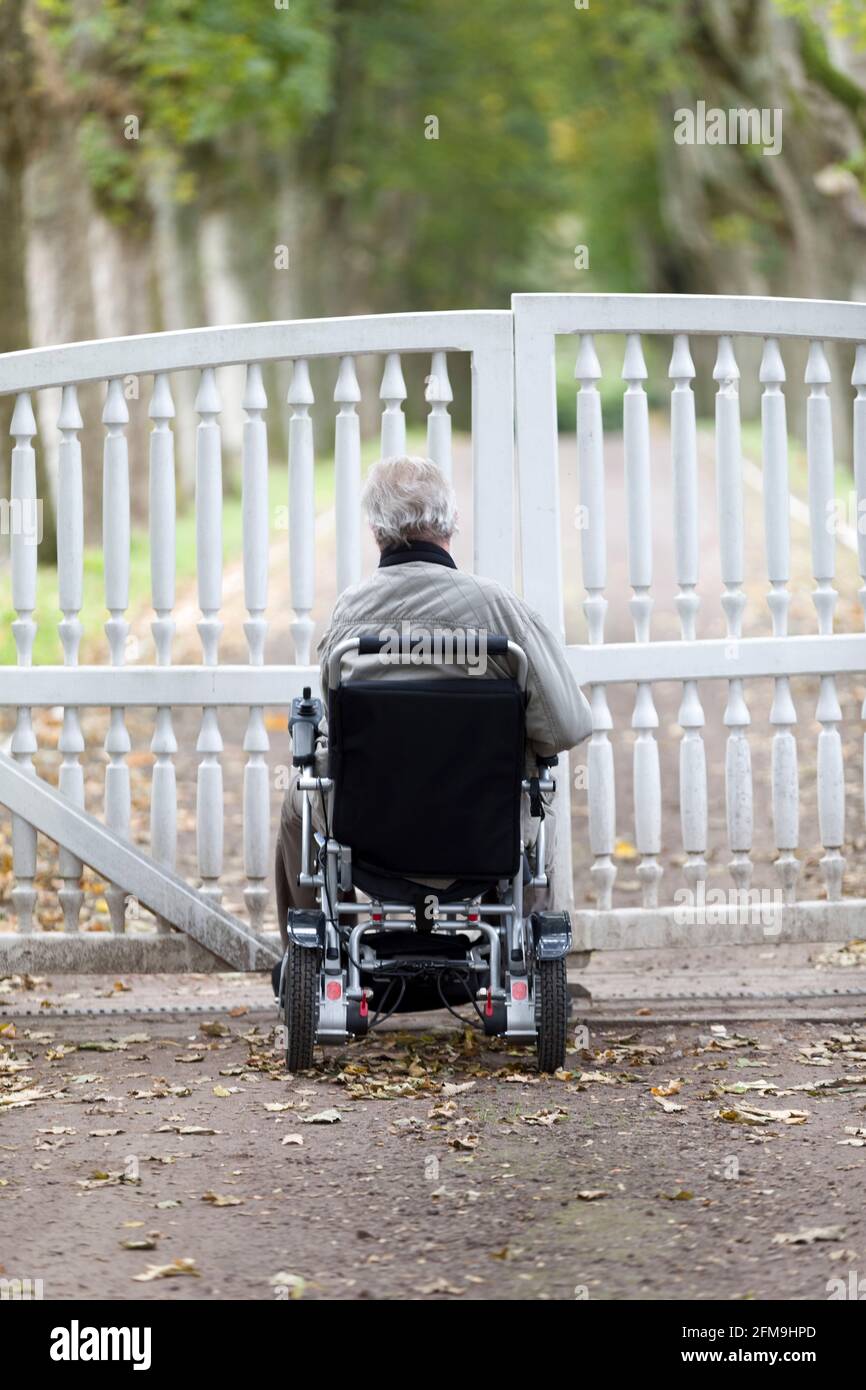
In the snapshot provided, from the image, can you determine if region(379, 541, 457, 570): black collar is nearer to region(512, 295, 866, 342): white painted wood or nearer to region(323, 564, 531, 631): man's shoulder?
region(323, 564, 531, 631): man's shoulder

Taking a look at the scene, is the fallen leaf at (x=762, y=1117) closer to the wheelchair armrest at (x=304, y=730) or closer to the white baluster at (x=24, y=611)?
the wheelchair armrest at (x=304, y=730)

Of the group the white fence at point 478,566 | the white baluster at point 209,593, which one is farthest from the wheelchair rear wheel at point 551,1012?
the white baluster at point 209,593

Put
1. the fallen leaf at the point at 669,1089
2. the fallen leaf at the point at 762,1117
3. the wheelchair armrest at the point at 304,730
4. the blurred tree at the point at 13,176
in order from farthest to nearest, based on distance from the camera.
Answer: the blurred tree at the point at 13,176, the fallen leaf at the point at 669,1089, the wheelchair armrest at the point at 304,730, the fallen leaf at the point at 762,1117

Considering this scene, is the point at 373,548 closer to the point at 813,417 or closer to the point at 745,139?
the point at 813,417

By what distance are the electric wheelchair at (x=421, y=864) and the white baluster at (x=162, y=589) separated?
929mm

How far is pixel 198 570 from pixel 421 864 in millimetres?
1453

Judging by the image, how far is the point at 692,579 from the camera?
587 centimetres

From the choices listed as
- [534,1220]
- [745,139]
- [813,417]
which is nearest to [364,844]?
[534,1220]

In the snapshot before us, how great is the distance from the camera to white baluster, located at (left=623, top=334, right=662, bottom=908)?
229 inches

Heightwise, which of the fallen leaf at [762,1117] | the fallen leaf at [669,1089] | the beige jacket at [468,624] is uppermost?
the beige jacket at [468,624]

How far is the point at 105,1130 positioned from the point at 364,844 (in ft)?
3.39

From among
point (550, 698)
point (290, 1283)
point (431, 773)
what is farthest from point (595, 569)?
point (290, 1283)

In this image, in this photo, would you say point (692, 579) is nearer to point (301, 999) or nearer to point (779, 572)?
point (779, 572)

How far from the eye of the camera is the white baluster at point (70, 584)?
5859mm
